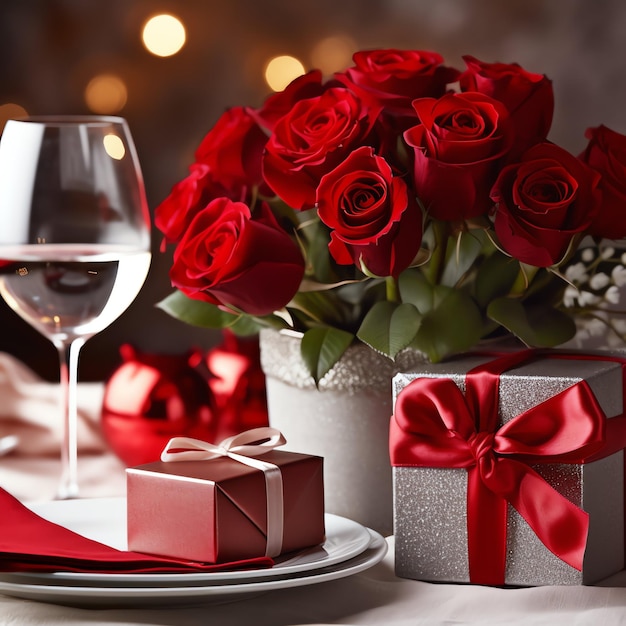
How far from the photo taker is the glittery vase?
0.62 metres

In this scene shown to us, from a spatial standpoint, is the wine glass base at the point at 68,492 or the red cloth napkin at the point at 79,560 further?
the wine glass base at the point at 68,492

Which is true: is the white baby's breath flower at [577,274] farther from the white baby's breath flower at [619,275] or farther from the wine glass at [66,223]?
the wine glass at [66,223]

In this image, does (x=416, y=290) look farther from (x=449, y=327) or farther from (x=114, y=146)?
(x=114, y=146)

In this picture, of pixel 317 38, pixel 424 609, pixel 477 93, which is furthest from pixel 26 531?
pixel 317 38

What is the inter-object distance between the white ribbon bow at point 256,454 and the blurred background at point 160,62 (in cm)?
95

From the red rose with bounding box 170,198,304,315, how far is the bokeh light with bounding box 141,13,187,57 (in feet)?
3.23

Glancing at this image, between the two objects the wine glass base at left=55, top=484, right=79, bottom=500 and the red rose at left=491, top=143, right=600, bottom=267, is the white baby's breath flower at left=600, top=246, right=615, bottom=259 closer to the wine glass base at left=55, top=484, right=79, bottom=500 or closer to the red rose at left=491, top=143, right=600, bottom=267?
the red rose at left=491, top=143, right=600, bottom=267

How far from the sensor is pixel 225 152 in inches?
25.7

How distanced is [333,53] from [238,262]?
95 cm

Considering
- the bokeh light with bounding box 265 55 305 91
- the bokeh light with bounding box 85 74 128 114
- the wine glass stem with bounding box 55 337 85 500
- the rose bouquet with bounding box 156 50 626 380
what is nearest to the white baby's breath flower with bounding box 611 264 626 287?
the rose bouquet with bounding box 156 50 626 380

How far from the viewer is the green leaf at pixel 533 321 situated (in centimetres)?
59

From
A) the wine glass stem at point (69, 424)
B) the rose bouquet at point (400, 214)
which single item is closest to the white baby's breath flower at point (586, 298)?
the rose bouquet at point (400, 214)

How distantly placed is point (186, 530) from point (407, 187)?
0.22 metres

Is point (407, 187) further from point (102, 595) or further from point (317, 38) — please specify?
point (317, 38)
